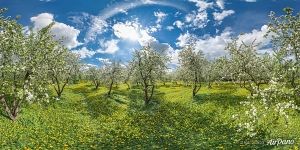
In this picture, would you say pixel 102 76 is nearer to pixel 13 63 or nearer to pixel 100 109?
pixel 100 109

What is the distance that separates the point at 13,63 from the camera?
33156 millimetres

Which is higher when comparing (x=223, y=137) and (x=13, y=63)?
(x=13, y=63)

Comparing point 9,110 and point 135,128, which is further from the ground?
point 9,110

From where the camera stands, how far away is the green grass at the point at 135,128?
29.6 m

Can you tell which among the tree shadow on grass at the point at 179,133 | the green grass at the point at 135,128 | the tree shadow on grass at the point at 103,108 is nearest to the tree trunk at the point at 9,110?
the green grass at the point at 135,128

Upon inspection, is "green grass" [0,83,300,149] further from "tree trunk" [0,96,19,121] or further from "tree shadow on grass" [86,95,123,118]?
"tree trunk" [0,96,19,121]

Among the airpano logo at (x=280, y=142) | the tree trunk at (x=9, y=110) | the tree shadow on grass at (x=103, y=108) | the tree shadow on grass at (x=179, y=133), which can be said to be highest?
the tree trunk at (x=9, y=110)

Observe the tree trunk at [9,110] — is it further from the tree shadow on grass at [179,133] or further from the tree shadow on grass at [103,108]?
the tree shadow on grass at [103,108]

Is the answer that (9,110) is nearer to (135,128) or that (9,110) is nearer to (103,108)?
(135,128)

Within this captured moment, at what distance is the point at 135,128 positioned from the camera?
131 feet

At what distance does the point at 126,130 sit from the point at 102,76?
55.3 metres

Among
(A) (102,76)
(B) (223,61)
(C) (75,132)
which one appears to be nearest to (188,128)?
(C) (75,132)

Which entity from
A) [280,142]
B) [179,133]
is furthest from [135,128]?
[280,142]

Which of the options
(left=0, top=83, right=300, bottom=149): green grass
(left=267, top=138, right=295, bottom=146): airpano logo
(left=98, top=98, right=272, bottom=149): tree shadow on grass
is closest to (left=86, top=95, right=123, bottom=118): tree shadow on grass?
(left=0, top=83, right=300, bottom=149): green grass
